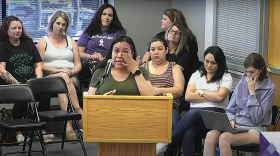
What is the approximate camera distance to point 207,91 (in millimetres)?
4980

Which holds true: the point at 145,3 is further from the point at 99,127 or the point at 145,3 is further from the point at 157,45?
the point at 99,127

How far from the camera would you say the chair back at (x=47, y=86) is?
5.58 m

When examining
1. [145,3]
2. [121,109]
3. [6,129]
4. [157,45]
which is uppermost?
[145,3]

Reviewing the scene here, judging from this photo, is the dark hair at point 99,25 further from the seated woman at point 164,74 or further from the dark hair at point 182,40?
the seated woman at point 164,74

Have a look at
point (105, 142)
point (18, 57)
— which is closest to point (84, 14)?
point (18, 57)

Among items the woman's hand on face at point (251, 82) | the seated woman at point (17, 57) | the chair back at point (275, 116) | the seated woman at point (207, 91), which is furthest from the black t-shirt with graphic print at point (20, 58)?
the chair back at point (275, 116)

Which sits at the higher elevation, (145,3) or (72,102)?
(145,3)

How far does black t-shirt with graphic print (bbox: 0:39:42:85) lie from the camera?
599 centimetres

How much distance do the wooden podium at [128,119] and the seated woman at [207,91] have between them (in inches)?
48.8

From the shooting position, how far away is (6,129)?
191 inches

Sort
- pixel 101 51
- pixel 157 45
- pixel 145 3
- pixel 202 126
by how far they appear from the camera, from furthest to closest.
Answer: pixel 145 3
pixel 101 51
pixel 157 45
pixel 202 126

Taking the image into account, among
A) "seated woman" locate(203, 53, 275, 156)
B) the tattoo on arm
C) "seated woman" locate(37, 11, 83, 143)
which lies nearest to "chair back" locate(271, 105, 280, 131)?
"seated woman" locate(203, 53, 275, 156)

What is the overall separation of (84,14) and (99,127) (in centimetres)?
441

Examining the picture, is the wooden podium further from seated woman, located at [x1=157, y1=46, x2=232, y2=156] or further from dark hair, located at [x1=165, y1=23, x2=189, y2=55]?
dark hair, located at [x1=165, y1=23, x2=189, y2=55]
